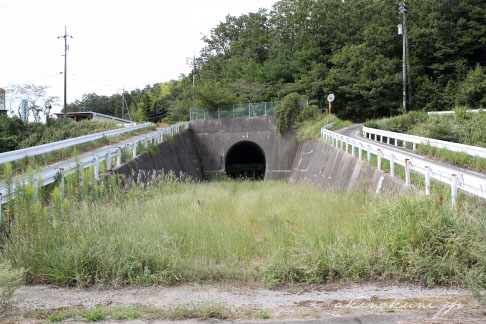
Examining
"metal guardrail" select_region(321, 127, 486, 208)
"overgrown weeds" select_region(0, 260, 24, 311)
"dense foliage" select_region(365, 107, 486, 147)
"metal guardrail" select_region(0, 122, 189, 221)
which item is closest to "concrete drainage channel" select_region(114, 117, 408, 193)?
"metal guardrail" select_region(0, 122, 189, 221)

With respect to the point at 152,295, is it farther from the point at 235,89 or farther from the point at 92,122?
the point at 235,89

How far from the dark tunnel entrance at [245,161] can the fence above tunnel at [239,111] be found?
98.8 inches

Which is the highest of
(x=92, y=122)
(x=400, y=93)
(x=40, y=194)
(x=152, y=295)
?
(x=400, y=93)

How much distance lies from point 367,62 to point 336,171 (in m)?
28.6

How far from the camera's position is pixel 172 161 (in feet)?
69.0

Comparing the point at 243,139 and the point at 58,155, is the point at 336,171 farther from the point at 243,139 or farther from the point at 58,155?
the point at 243,139

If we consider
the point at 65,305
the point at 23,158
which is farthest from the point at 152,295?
the point at 23,158

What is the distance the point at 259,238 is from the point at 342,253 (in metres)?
1.89

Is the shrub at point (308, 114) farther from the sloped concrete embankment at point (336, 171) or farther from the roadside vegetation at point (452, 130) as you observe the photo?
the roadside vegetation at point (452, 130)

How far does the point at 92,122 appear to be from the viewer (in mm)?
36875

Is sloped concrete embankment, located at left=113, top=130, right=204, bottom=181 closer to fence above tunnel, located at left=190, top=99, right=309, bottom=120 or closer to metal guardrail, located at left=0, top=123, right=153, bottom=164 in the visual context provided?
metal guardrail, located at left=0, top=123, right=153, bottom=164

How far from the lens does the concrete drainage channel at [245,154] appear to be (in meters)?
18.0

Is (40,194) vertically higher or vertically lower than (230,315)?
higher

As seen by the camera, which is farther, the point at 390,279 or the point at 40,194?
the point at 40,194
